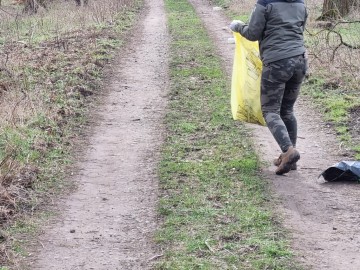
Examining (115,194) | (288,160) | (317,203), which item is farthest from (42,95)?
(317,203)

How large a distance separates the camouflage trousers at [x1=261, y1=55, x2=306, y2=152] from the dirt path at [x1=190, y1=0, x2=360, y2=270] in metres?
0.41

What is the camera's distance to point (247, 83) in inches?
292

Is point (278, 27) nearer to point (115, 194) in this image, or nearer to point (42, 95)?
point (115, 194)

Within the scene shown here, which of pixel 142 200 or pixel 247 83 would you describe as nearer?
pixel 142 200

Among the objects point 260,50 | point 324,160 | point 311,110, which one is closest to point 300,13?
point 260,50

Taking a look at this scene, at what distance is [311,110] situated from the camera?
9844mm

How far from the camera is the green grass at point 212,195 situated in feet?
16.5

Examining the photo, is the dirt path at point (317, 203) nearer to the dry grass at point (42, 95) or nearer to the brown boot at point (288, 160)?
the brown boot at point (288, 160)

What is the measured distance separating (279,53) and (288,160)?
100 centimetres

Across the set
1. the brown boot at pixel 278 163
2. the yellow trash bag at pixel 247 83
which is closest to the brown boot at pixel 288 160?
the brown boot at pixel 278 163

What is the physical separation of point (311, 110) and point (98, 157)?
11.3 feet

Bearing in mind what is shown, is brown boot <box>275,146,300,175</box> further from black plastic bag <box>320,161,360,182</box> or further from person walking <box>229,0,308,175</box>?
black plastic bag <box>320,161,360,182</box>

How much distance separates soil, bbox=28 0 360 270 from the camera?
512cm

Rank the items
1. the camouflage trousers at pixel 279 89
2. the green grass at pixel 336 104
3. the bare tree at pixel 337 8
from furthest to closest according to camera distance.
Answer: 1. the bare tree at pixel 337 8
2. the green grass at pixel 336 104
3. the camouflage trousers at pixel 279 89
